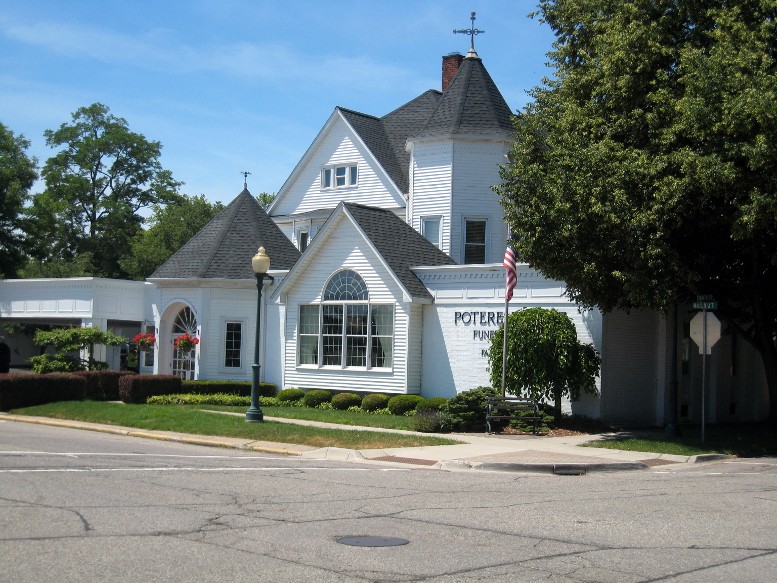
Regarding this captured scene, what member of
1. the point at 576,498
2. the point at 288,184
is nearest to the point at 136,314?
the point at 288,184

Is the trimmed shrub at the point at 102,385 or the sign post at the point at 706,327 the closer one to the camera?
the sign post at the point at 706,327

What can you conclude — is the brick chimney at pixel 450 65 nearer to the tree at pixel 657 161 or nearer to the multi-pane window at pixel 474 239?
the multi-pane window at pixel 474 239

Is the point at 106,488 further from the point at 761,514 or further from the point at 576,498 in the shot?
the point at 761,514

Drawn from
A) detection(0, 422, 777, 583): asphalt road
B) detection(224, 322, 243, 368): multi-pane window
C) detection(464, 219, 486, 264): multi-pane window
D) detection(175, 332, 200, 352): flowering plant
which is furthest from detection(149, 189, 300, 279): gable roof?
detection(0, 422, 777, 583): asphalt road

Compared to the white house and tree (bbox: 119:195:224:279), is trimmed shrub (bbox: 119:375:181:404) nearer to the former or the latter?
the white house

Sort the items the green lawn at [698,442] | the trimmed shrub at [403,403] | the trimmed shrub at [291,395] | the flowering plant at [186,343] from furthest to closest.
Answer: the flowering plant at [186,343] → the trimmed shrub at [291,395] → the trimmed shrub at [403,403] → the green lawn at [698,442]

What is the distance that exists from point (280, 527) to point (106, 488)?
354 centimetres

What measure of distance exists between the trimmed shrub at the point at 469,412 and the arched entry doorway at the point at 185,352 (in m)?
13.3

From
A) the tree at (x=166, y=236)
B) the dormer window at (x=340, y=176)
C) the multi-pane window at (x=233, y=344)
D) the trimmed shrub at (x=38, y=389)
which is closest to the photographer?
the trimmed shrub at (x=38, y=389)

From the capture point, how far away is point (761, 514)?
37.6 feet

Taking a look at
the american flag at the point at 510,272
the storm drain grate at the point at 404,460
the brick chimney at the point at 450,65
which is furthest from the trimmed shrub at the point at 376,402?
the brick chimney at the point at 450,65

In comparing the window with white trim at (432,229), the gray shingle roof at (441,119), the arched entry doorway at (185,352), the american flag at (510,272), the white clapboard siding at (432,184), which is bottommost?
the arched entry doorway at (185,352)

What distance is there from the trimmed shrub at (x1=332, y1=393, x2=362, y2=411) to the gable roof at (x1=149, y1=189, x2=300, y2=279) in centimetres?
698

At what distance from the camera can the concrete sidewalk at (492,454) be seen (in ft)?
54.7
